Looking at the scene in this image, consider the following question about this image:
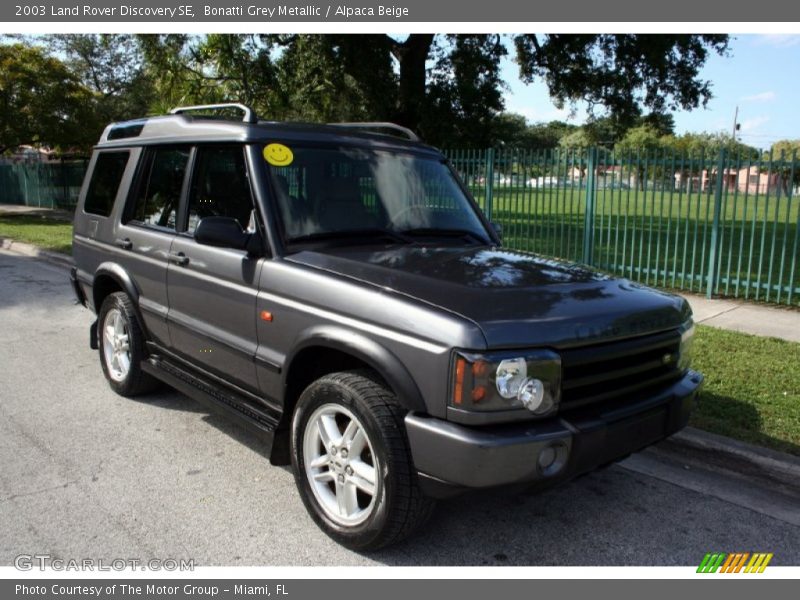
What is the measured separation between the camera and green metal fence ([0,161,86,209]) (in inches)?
995

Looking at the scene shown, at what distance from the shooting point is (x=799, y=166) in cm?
912

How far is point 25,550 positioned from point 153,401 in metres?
2.15

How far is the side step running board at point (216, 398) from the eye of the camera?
3.69 metres

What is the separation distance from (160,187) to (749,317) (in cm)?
703

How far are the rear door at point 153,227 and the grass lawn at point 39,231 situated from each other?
930 cm

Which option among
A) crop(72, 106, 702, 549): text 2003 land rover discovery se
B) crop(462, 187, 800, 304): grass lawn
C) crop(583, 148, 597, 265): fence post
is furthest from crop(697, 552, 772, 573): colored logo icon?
crop(583, 148, 597, 265): fence post

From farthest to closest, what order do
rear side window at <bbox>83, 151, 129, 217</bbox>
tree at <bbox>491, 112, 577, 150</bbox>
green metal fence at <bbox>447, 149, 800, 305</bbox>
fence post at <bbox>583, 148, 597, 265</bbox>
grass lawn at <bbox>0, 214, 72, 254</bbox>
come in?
1. tree at <bbox>491, 112, 577, 150</bbox>
2. grass lawn at <bbox>0, 214, 72, 254</bbox>
3. fence post at <bbox>583, 148, 597, 265</bbox>
4. green metal fence at <bbox>447, 149, 800, 305</bbox>
5. rear side window at <bbox>83, 151, 129, 217</bbox>

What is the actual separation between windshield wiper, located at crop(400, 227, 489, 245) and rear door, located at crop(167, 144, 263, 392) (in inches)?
38.7

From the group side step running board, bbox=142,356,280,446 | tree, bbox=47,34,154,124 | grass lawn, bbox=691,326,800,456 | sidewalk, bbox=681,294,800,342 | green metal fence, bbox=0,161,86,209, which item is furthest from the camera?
tree, bbox=47,34,154,124

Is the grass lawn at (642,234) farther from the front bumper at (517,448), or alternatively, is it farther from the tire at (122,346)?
the tire at (122,346)

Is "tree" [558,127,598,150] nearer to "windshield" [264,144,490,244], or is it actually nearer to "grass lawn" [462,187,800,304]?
"grass lawn" [462,187,800,304]

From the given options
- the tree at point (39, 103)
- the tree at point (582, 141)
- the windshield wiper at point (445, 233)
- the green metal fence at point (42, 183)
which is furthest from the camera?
the green metal fence at point (42, 183)

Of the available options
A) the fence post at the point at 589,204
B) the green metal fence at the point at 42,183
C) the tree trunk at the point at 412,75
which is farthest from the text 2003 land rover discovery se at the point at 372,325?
the green metal fence at the point at 42,183

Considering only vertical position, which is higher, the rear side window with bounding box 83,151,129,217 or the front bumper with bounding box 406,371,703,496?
the rear side window with bounding box 83,151,129,217
